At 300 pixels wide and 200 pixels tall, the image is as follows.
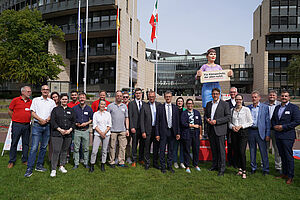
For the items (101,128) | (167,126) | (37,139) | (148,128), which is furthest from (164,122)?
(37,139)

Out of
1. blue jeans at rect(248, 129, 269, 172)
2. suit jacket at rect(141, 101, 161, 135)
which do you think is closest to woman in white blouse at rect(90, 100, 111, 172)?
suit jacket at rect(141, 101, 161, 135)

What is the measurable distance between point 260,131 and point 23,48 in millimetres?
25593

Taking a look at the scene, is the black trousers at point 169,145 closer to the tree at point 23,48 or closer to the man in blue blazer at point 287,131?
the man in blue blazer at point 287,131

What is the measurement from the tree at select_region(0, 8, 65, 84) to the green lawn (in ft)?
67.4

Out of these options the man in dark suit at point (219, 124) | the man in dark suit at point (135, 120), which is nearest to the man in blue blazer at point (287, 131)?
the man in dark suit at point (219, 124)

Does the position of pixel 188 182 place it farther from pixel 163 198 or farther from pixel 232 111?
pixel 232 111

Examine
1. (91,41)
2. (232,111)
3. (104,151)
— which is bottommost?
(104,151)

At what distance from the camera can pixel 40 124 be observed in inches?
224

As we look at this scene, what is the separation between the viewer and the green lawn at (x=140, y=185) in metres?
4.41

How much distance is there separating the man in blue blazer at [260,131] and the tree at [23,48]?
918 inches

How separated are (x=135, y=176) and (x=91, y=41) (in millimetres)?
32290

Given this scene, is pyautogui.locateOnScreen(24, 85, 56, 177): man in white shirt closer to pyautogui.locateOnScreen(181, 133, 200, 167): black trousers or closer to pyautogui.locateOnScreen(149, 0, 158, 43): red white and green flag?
pyautogui.locateOnScreen(181, 133, 200, 167): black trousers

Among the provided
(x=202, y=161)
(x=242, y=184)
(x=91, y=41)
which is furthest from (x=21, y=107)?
(x=91, y=41)

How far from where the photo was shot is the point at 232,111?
5945 mm
